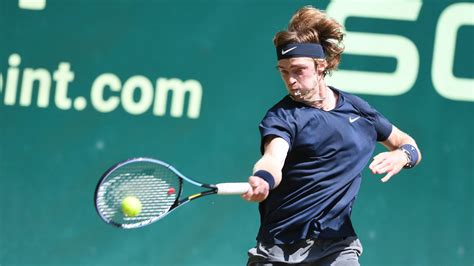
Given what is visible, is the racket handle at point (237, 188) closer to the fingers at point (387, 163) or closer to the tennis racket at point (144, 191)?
the tennis racket at point (144, 191)

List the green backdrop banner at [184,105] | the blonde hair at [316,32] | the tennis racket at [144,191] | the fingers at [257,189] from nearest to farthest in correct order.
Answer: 1. the fingers at [257,189]
2. the tennis racket at [144,191]
3. the blonde hair at [316,32]
4. the green backdrop banner at [184,105]

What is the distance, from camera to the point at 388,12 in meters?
6.38

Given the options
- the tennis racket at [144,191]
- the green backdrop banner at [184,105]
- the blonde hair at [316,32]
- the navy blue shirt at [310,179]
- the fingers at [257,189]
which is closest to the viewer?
the fingers at [257,189]

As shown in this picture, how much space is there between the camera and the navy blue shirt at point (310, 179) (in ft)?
13.5

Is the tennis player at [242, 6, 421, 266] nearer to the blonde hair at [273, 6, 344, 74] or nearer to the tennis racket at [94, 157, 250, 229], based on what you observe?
the blonde hair at [273, 6, 344, 74]

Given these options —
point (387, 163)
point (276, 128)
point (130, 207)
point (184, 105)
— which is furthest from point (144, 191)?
point (184, 105)

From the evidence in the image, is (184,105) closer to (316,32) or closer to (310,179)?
(316,32)

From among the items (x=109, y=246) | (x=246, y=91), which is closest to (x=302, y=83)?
(x=246, y=91)

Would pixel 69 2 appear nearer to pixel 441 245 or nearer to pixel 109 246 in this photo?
pixel 109 246

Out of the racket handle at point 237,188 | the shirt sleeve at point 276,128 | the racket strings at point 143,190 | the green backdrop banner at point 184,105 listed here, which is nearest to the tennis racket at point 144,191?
the racket strings at point 143,190

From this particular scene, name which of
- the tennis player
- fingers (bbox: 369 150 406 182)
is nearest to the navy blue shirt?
the tennis player

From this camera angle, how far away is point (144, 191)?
13.2 ft

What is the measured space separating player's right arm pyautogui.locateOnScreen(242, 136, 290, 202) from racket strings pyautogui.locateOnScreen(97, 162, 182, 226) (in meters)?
0.37

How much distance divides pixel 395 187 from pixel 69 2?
2.38 m
